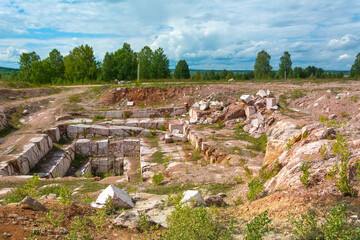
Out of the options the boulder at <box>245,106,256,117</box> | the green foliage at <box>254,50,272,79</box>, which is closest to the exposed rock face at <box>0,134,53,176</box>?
the boulder at <box>245,106,256,117</box>

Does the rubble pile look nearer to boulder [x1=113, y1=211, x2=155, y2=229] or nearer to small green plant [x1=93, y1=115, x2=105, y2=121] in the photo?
small green plant [x1=93, y1=115, x2=105, y2=121]

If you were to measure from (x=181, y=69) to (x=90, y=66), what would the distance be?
17.1 m

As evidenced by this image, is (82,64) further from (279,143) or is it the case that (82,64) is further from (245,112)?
(279,143)

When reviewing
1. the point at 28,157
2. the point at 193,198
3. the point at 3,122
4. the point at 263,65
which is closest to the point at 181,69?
the point at 263,65

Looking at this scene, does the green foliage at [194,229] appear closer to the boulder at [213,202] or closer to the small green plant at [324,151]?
the boulder at [213,202]

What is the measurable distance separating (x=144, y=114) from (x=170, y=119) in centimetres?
193

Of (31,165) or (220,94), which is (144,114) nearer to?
(220,94)

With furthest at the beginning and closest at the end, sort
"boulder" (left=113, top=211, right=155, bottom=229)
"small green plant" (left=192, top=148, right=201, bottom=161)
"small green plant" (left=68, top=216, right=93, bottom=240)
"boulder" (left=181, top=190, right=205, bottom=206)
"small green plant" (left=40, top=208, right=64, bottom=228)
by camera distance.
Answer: "small green plant" (left=192, top=148, right=201, bottom=161) → "boulder" (left=181, top=190, right=205, bottom=206) → "boulder" (left=113, top=211, right=155, bottom=229) → "small green plant" (left=40, top=208, right=64, bottom=228) → "small green plant" (left=68, top=216, right=93, bottom=240)

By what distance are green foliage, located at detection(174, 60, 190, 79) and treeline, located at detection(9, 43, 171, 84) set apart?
5.48m

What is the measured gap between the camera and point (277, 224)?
3.63m

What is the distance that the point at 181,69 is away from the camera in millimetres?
48656

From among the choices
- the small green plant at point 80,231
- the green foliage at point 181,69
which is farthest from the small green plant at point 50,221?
the green foliage at point 181,69

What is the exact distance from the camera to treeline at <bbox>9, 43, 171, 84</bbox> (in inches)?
1495

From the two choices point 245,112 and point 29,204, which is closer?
point 29,204
